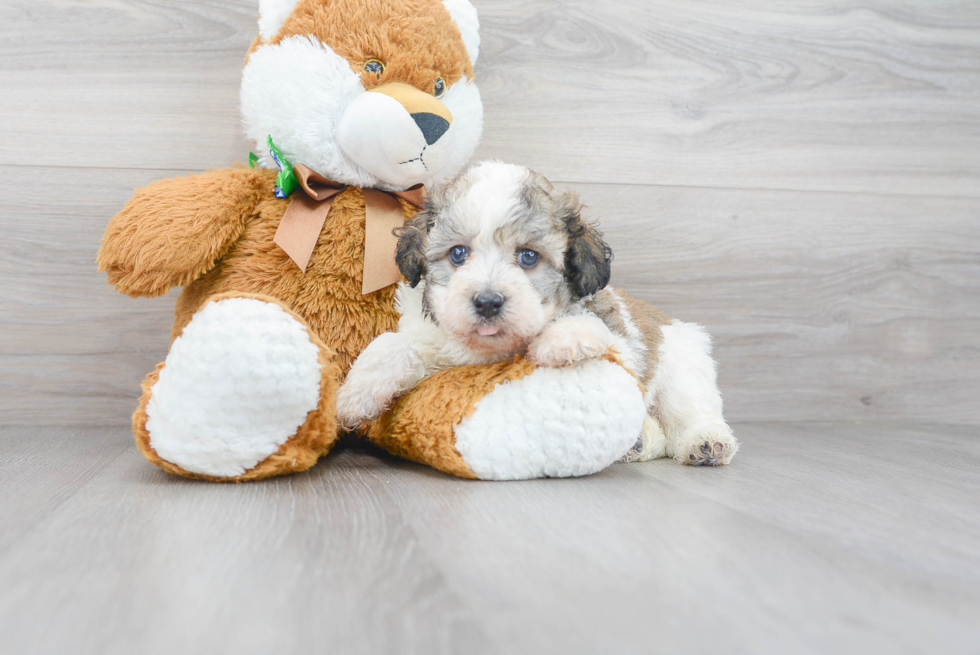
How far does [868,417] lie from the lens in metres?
2.14

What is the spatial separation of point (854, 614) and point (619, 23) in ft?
5.41

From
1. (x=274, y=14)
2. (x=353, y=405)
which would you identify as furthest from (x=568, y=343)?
(x=274, y=14)

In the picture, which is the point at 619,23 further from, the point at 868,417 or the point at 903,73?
the point at 868,417

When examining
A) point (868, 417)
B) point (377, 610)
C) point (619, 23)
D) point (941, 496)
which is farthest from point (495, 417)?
point (868, 417)

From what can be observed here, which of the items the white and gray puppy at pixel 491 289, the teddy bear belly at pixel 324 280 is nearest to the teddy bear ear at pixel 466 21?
the white and gray puppy at pixel 491 289

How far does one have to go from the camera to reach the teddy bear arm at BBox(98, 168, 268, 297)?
1310 millimetres

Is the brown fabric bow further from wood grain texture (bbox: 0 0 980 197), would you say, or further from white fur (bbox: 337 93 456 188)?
wood grain texture (bbox: 0 0 980 197)

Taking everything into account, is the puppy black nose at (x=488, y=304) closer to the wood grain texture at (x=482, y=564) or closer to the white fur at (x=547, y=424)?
the white fur at (x=547, y=424)

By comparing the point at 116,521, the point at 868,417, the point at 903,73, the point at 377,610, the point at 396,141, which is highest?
the point at 903,73

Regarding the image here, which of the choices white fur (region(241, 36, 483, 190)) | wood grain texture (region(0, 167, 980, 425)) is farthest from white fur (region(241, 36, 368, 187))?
wood grain texture (region(0, 167, 980, 425))

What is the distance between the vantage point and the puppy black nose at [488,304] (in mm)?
1165

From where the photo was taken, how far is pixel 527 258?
127 cm

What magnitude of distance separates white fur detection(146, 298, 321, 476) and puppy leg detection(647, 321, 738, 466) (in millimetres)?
766

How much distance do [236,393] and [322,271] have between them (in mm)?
407
